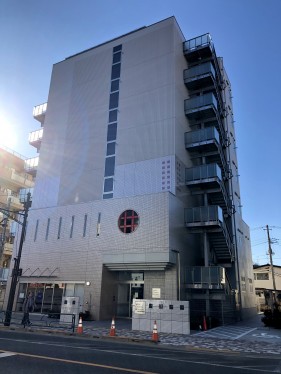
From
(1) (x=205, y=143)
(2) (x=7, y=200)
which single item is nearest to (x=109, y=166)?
(1) (x=205, y=143)

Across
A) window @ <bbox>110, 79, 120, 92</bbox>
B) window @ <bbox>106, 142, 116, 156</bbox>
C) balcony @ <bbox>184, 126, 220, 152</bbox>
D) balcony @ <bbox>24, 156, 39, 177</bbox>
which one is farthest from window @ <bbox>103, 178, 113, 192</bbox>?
balcony @ <bbox>24, 156, 39, 177</bbox>

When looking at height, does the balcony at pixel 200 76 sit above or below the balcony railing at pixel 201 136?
above

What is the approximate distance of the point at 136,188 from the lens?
28.1 metres

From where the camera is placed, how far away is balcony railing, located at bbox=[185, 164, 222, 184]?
27500 mm

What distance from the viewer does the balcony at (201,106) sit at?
30.6 metres

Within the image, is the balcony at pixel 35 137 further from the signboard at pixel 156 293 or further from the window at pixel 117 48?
the signboard at pixel 156 293

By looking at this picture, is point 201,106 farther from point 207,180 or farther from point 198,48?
point 207,180

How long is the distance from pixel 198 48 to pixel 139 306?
91.1ft

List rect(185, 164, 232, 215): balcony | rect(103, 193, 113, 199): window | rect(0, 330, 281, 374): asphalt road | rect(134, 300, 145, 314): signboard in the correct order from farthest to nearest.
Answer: rect(103, 193, 113, 199): window, rect(185, 164, 232, 215): balcony, rect(134, 300, 145, 314): signboard, rect(0, 330, 281, 374): asphalt road

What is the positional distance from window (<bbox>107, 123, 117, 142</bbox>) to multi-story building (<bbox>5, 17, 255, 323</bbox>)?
0.12 meters

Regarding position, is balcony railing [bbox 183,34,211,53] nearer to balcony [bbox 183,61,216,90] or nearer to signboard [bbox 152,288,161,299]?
balcony [bbox 183,61,216,90]

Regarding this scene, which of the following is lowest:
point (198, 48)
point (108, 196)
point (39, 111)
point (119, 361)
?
point (119, 361)

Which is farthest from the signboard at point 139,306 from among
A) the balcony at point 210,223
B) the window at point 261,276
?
the window at point 261,276

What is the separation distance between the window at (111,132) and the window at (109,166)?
7.54ft
